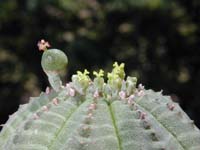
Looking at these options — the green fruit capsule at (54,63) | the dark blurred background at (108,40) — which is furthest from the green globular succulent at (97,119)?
the dark blurred background at (108,40)

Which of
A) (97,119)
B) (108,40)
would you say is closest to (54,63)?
(97,119)

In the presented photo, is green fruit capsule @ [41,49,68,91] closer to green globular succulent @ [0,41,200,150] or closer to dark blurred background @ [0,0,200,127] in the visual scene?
green globular succulent @ [0,41,200,150]

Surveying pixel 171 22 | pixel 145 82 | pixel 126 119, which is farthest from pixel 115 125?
pixel 171 22

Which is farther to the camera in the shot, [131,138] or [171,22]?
[171,22]

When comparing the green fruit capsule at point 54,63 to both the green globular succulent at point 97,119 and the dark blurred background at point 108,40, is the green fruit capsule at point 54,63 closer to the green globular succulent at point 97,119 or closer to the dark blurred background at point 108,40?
the green globular succulent at point 97,119

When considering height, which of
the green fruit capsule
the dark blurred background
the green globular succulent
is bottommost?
the green globular succulent

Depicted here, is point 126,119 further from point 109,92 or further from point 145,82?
point 145,82

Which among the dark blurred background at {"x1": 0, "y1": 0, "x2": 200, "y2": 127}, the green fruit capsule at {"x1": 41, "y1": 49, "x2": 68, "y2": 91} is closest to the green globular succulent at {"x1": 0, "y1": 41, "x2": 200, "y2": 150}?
the green fruit capsule at {"x1": 41, "y1": 49, "x2": 68, "y2": 91}
